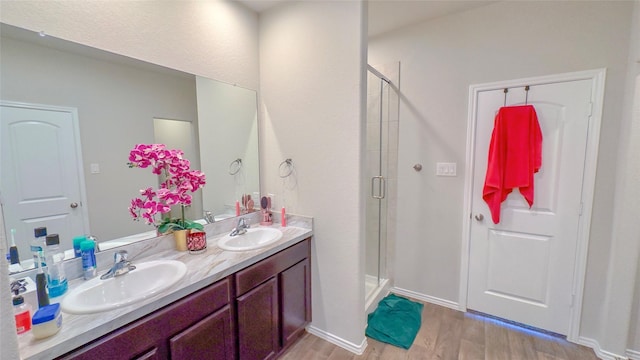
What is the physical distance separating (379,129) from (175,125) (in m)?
1.84

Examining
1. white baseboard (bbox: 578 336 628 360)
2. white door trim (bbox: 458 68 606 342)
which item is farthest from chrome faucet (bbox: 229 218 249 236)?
white baseboard (bbox: 578 336 628 360)

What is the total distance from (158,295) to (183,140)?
1.05m

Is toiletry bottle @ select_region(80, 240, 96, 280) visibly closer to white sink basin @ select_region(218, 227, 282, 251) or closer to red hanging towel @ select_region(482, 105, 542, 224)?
white sink basin @ select_region(218, 227, 282, 251)

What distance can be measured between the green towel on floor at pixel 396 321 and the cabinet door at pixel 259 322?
85cm

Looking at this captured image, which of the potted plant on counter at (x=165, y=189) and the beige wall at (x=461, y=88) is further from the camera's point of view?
the beige wall at (x=461, y=88)

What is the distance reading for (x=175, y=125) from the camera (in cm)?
173

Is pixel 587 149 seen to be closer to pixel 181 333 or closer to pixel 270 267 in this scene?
pixel 270 267

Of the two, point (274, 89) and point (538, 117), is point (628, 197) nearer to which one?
point (538, 117)

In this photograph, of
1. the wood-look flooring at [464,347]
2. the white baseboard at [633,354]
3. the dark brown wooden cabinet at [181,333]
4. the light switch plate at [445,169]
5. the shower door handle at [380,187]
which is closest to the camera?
the dark brown wooden cabinet at [181,333]

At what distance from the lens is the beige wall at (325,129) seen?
5.93ft

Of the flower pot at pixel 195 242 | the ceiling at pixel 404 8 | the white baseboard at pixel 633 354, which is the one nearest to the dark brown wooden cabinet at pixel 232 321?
the flower pot at pixel 195 242

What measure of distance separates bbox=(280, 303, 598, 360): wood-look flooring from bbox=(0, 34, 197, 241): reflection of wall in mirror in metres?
1.52

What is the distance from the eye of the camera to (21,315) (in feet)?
2.96

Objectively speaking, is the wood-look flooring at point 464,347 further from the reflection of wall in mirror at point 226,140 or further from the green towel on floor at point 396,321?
the reflection of wall in mirror at point 226,140
